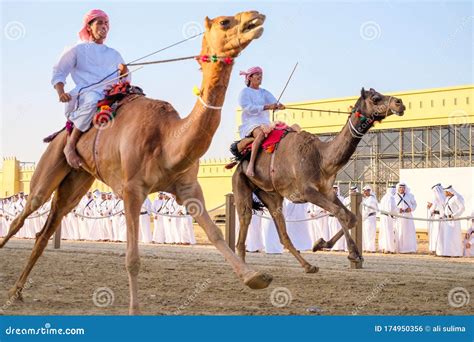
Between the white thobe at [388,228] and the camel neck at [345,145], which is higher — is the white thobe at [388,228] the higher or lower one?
the lower one

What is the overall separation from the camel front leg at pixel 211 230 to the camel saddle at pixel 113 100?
120cm

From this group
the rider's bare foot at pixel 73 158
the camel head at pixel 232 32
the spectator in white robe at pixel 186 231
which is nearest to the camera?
the camel head at pixel 232 32

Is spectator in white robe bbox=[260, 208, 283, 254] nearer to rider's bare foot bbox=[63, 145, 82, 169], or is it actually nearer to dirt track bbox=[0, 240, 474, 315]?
dirt track bbox=[0, 240, 474, 315]

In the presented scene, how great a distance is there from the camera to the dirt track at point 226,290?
745 cm

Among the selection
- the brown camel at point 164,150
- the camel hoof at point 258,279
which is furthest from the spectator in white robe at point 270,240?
the camel hoof at point 258,279

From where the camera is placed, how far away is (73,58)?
818cm

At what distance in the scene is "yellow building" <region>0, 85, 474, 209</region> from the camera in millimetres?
39656

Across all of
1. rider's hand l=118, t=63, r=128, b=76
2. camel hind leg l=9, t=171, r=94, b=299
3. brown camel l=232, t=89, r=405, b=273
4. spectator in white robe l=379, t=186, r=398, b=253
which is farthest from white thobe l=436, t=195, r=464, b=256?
rider's hand l=118, t=63, r=128, b=76

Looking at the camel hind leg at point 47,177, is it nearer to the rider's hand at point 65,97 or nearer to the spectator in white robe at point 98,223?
the rider's hand at point 65,97

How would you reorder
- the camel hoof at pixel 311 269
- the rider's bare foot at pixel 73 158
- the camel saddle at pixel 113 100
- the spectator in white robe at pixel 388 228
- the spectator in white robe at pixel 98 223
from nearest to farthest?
the camel saddle at pixel 113 100, the rider's bare foot at pixel 73 158, the camel hoof at pixel 311 269, the spectator in white robe at pixel 388 228, the spectator in white robe at pixel 98 223

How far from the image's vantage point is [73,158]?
7.88 m

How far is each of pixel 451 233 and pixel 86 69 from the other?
1458 centimetres

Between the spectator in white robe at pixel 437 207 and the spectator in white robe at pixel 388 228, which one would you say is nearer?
the spectator in white robe at pixel 437 207

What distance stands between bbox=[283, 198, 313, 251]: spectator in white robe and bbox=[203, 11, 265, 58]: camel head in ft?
52.0
